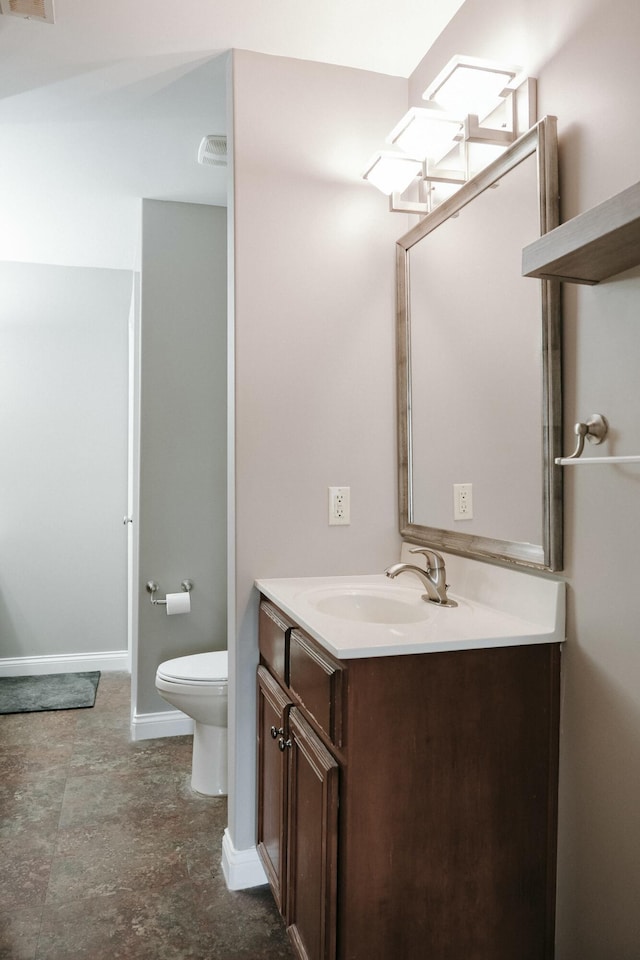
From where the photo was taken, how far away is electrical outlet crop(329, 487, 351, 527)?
2.13 meters

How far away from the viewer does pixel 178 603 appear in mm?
3150

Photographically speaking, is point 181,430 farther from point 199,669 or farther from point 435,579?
point 435,579

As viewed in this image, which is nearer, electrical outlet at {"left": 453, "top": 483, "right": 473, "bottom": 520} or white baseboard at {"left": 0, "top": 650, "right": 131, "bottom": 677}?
electrical outlet at {"left": 453, "top": 483, "right": 473, "bottom": 520}

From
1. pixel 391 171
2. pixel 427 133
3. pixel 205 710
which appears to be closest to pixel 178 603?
pixel 205 710

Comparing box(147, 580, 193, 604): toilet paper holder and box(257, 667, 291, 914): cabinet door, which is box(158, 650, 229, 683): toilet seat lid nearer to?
box(147, 580, 193, 604): toilet paper holder

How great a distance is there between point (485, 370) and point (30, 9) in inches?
61.3

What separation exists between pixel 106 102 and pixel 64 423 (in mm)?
2351

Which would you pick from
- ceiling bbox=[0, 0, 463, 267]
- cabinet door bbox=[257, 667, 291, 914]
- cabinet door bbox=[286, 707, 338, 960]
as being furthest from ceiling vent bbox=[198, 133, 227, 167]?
cabinet door bbox=[286, 707, 338, 960]

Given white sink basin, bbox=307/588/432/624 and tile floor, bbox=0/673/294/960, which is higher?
white sink basin, bbox=307/588/432/624

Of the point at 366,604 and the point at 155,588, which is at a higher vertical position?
the point at 366,604

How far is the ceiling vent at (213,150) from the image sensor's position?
2.60m

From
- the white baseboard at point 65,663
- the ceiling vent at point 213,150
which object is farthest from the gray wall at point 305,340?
the white baseboard at point 65,663

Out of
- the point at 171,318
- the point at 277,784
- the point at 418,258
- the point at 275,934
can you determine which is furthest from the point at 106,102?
the point at 275,934

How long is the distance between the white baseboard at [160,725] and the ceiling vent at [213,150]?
2.40 m
